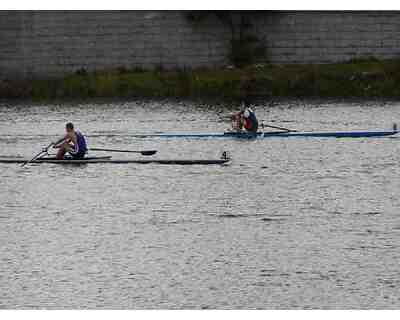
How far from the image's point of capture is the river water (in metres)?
22.0

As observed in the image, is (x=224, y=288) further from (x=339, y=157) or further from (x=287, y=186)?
(x=339, y=157)

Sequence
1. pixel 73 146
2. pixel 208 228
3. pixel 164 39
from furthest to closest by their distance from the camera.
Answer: pixel 164 39
pixel 73 146
pixel 208 228

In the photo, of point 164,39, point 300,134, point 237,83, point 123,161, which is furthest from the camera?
point 164,39

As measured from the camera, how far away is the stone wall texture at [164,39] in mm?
58562

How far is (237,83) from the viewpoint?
5869 centimetres

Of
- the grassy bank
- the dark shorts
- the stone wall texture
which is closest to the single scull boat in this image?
the dark shorts

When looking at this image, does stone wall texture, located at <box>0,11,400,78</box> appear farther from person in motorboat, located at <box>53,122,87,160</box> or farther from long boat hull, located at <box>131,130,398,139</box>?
person in motorboat, located at <box>53,122,87,160</box>

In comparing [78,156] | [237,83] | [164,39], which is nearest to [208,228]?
[78,156]

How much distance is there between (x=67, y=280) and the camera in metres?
22.8

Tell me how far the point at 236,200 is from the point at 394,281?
8556 mm

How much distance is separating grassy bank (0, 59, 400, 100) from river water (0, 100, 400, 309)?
53.7 feet

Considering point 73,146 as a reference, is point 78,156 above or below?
below

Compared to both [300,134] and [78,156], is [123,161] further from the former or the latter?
[300,134]

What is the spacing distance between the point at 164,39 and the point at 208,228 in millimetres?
33505
